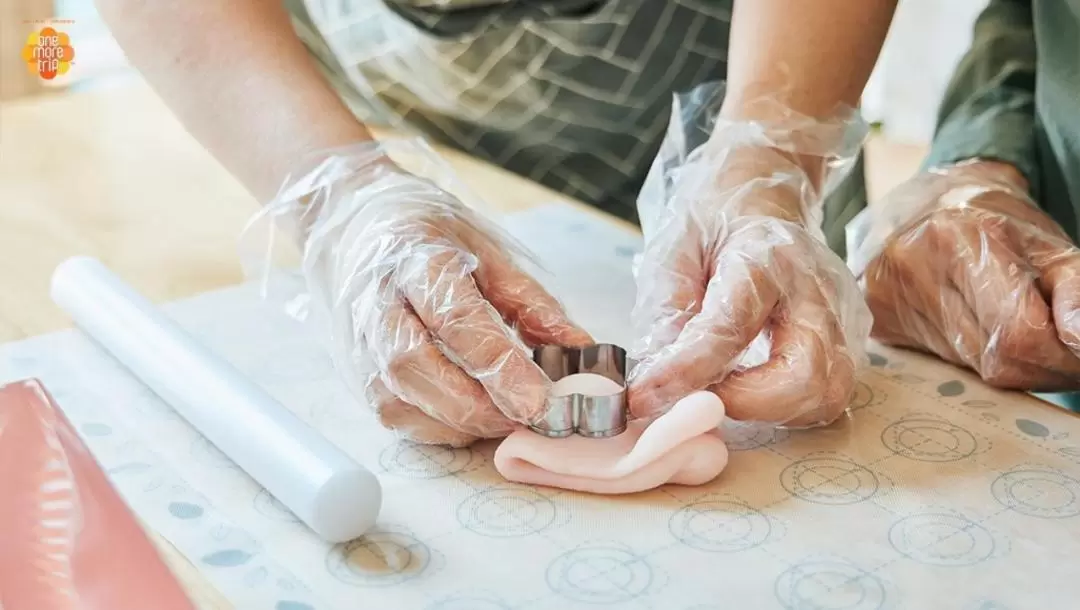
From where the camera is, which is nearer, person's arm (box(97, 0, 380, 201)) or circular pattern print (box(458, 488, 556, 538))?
circular pattern print (box(458, 488, 556, 538))

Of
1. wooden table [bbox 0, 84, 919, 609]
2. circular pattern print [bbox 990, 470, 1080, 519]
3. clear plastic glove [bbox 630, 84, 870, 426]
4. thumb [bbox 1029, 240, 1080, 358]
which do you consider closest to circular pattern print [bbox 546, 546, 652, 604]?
clear plastic glove [bbox 630, 84, 870, 426]

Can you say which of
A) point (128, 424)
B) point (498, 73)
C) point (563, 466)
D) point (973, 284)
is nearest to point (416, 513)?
point (563, 466)

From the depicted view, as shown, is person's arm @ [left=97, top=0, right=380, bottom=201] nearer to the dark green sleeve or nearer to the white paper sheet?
the white paper sheet

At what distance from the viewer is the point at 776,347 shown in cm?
64

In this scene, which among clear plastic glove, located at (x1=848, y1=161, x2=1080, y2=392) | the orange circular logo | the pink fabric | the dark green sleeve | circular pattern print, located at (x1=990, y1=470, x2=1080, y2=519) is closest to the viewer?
the pink fabric

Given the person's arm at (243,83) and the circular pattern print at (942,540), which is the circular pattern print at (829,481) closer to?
the circular pattern print at (942,540)

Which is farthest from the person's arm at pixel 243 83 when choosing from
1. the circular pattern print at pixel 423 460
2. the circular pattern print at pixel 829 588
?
the circular pattern print at pixel 829 588

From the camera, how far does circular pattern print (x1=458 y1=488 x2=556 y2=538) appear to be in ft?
1.84

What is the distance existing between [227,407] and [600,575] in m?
0.23

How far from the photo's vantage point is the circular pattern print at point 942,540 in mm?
536

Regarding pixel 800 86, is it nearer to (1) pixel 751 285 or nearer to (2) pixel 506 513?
(1) pixel 751 285

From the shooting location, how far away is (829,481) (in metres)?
0.60

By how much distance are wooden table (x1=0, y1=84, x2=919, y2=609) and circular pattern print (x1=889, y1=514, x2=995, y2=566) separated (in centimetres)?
55

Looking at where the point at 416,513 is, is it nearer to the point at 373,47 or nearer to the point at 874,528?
the point at 874,528
